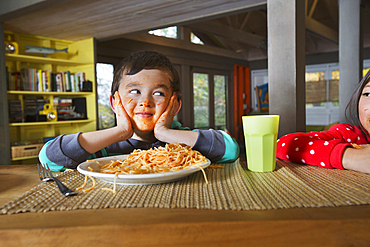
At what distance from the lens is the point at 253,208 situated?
440mm

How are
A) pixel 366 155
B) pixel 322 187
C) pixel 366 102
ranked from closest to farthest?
pixel 322 187
pixel 366 155
pixel 366 102

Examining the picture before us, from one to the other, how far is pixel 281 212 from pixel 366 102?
66 centimetres

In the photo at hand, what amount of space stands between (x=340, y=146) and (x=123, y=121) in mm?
660

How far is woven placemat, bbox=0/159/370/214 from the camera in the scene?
461 mm

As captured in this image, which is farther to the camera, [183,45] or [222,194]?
[183,45]

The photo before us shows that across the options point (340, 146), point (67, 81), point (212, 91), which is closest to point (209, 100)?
point (212, 91)

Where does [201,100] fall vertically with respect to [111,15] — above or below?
below

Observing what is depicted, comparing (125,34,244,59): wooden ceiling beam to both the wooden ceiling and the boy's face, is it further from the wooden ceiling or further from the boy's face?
the boy's face

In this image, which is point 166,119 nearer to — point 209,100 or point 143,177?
point 143,177

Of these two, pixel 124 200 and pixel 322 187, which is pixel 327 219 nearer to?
pixel 322 187

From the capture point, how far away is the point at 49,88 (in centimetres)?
357

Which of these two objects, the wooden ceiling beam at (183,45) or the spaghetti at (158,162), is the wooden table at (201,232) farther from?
the wooden ceiling beam at (183,45)

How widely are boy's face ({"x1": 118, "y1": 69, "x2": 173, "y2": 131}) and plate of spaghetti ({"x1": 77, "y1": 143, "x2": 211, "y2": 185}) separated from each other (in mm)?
188

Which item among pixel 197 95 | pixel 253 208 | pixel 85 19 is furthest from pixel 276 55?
pixel 197 95
